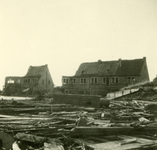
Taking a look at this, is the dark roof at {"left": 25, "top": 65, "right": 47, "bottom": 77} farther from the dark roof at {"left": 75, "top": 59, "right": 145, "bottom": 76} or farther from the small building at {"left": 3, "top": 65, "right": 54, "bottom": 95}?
the dark roof at {"left": 75, "top": 59, "right": 145, "bottom": 76}

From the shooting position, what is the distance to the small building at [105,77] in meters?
41.6

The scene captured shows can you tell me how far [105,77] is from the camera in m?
44.3

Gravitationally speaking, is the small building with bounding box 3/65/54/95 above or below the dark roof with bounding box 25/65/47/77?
below

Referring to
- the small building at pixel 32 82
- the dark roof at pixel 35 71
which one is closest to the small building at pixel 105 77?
the small building at pixel 32 82

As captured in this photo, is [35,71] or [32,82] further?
[35,71]

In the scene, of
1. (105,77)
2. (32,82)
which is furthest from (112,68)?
(32,82)

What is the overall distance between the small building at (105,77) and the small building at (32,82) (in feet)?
A: 24.9

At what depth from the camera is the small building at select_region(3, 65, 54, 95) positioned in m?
50.7

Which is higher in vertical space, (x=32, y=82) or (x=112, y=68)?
(x=112, y=68)

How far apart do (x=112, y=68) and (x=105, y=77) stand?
103 inches

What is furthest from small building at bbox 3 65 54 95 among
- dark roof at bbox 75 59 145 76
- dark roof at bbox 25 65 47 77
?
dark roof at bbox 75 59 145 76

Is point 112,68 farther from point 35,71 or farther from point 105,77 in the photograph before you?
point 35,71

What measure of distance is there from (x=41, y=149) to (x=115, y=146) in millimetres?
2040

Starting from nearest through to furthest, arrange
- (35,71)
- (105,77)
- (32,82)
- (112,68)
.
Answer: (105,77) → (112,68) → (32,82) → (35,71)
